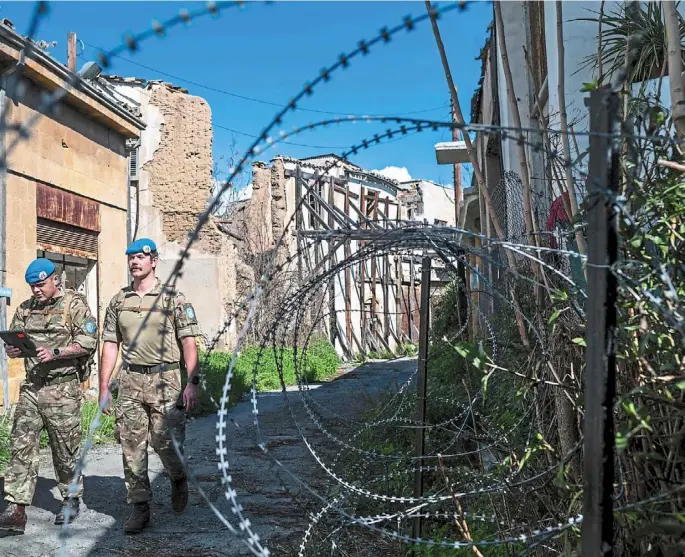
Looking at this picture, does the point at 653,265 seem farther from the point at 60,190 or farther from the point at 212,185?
the point at 212,185

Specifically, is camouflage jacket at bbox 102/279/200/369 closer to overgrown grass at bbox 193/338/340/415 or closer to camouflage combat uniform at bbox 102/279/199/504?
camouflage combat uniform at bbox 102/279/199/504

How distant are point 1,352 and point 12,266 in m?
1.05

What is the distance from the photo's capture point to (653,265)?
1.94m

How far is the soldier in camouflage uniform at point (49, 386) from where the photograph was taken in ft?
15.8

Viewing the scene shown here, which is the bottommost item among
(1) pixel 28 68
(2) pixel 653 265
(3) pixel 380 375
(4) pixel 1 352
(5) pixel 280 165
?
(3) pixel 380 375

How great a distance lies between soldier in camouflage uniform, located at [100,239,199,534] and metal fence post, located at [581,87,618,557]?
3.59 meters

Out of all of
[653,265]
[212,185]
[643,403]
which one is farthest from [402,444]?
[212,185]

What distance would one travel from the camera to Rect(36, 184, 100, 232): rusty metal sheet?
30.3 ft

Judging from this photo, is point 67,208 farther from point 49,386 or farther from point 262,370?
point 262,370

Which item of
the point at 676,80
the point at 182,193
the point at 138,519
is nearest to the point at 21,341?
the point at 138,519

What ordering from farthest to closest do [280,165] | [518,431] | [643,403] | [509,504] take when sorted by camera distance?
[280,165], [518,431], [509,504], [643,403]

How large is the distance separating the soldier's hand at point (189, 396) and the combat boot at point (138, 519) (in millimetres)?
722

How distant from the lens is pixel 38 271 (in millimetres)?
5074

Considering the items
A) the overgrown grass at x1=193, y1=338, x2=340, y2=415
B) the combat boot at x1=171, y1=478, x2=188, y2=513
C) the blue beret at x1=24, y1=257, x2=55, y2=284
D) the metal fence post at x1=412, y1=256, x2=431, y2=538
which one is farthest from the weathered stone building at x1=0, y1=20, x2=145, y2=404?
the metal fence post at x1=412, y1=256, x2=431, y2=538
